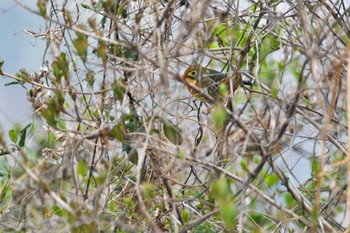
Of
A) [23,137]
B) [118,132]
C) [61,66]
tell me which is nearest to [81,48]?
[61,66]

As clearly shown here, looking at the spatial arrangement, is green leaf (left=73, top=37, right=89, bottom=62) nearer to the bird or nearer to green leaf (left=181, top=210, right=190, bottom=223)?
the bird

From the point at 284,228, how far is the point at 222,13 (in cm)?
65

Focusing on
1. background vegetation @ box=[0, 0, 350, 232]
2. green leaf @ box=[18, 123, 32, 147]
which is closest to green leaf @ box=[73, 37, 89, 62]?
background vegetation @ box=[0, 0, 350, 232]

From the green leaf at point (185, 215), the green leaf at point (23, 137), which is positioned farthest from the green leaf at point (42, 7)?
the green leaf at point (185, 215)

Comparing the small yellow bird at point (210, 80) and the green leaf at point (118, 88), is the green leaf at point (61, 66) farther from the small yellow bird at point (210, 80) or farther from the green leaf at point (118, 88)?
the small yellow bird at point (210, 80)

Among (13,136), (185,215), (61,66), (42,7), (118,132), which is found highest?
(42,7)

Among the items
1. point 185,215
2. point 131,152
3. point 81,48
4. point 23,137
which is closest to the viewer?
point 81,48

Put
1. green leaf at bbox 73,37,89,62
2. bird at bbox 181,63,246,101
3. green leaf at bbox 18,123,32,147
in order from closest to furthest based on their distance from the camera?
1. green leaf at bbox 73,37,89,62
2. bird at bbox 181,63,246,101
3. green leaf at bbox 18,123,32,147

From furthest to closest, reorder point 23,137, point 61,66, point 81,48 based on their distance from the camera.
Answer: point 23,137 < point 61,66 < point 81,48

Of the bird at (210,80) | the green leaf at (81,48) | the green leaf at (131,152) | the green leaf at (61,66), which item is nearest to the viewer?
the green leaf at (81,48)

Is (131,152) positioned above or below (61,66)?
below

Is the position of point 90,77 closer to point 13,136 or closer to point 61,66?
point 61,66

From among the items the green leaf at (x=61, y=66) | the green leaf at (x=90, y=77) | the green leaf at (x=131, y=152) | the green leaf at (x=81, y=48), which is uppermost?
the green leaf at (x=81, y=48)

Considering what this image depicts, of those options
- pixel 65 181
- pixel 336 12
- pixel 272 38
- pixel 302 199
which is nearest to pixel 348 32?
pixel 336 12
